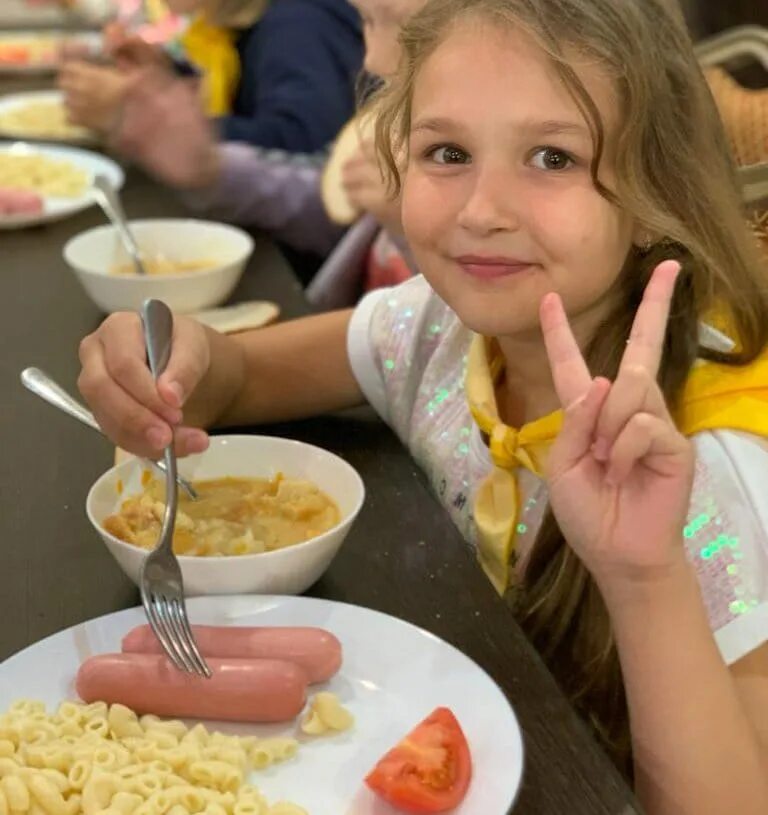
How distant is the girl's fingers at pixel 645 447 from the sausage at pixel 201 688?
0.26 meters

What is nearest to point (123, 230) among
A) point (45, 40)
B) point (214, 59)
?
point (214, 59)

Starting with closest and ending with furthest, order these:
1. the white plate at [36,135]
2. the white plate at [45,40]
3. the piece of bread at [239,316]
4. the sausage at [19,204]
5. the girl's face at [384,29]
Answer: the girl's face at [384,29]
the piece of bread at [239,316]
the sausage at [19,204]
the white plate at [36,135]
the white plate at [45,40]

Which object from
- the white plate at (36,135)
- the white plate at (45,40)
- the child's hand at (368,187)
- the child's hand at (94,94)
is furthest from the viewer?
the white plate at (45,40)

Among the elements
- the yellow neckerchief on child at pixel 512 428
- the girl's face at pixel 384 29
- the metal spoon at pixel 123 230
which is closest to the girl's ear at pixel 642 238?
the yellow neckerchief on child at pixel 512 428

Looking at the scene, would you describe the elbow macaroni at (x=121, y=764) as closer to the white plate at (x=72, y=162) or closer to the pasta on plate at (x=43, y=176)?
the white plate at (x=72, y=162)

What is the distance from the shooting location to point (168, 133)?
2109mm

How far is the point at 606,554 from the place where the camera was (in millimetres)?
812

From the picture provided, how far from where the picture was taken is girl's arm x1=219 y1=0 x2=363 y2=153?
235 cm

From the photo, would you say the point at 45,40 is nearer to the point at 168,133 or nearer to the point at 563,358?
the point at 168,133

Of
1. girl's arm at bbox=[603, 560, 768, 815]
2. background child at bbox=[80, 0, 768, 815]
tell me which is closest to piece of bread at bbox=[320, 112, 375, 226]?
background child at bbox=[80, 0, 768, 815]

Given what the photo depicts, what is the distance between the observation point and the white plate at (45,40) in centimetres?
313

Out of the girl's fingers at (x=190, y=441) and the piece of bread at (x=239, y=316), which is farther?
the piece of bread at (x=239, y=316)

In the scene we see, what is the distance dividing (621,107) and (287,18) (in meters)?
1.59

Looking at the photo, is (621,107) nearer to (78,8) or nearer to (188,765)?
(188,765)
